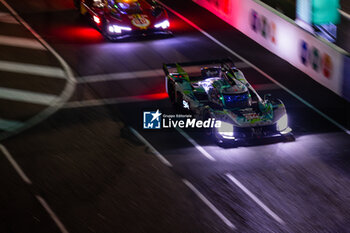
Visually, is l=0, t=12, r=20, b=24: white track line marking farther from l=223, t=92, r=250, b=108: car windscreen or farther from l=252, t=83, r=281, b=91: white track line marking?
l=223, t=92, r=250, b=108: car windscreen

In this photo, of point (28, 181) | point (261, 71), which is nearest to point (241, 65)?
point (261, 71)

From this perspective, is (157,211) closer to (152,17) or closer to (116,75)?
(116,75)

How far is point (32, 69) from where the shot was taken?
2325cm

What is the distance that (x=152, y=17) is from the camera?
25.4 meters

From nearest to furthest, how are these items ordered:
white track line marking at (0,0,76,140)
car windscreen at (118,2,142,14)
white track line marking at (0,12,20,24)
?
white track line marking at (0,0,76,140), car windscreen at (118,2,142,14), white track line marking at (0,12,20,24)

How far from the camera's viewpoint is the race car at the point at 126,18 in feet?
82.1

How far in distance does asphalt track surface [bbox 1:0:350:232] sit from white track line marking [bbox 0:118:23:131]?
0.67 m

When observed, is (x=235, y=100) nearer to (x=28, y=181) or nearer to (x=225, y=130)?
(x=225, y=130)

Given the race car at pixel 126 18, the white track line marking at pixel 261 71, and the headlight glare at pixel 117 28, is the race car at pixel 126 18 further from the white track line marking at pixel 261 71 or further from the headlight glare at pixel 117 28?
the white track line marking at pixel 261 71

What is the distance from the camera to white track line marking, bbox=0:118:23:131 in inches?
749

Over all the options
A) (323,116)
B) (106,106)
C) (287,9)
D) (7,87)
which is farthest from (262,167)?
(287,9)

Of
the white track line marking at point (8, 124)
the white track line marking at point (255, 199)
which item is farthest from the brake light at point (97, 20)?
the white track line marking at point (255, 199)

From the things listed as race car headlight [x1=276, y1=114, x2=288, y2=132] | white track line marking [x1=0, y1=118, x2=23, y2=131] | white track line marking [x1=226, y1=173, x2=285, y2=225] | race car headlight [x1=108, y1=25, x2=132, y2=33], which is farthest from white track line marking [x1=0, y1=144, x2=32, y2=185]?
race car headlight [x1=108, y1=25, x2=132, y2=33]

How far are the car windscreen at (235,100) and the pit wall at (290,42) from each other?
169 inches
